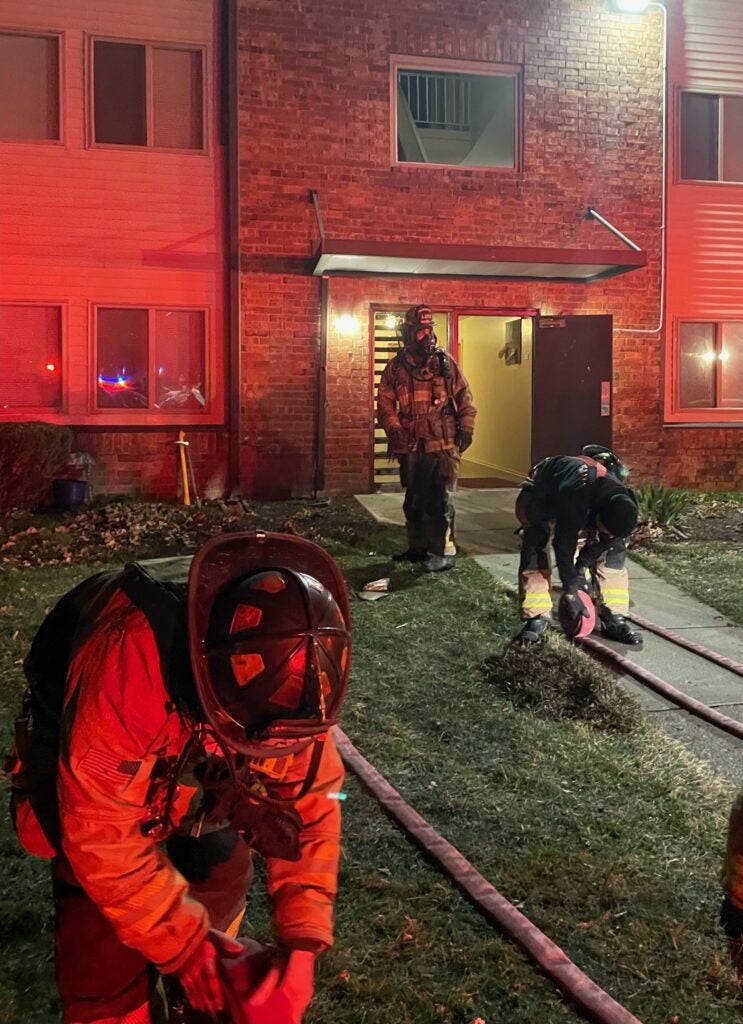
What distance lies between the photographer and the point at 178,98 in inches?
447

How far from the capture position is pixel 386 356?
12.3 meters

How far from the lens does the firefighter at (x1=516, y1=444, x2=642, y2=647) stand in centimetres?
571

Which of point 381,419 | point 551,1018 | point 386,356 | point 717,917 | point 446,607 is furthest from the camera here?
point 386,356

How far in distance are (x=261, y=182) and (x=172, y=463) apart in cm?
357

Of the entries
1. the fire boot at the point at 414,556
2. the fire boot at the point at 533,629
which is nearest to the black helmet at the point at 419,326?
the fire boot at the point at 414,556

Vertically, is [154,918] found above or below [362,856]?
above

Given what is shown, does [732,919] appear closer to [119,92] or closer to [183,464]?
[183,464]

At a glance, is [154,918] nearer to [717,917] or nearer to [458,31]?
[717,917]

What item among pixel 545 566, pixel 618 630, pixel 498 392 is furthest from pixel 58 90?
pixel 618 630

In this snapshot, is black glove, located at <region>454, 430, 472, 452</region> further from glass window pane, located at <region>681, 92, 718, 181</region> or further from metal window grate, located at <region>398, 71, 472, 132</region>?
glass window pane, located at <region>681, 92, 718, 181</region>

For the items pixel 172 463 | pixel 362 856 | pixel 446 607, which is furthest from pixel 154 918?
pixel 172 463

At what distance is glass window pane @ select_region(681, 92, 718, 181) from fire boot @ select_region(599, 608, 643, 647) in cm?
855

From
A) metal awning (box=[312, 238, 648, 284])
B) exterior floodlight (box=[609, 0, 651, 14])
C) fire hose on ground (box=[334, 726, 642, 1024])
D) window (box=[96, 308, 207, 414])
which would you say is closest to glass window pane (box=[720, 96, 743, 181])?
exterior floodlight (box=[609, 0, 651, 14])

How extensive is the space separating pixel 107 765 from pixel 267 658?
0.41 m
